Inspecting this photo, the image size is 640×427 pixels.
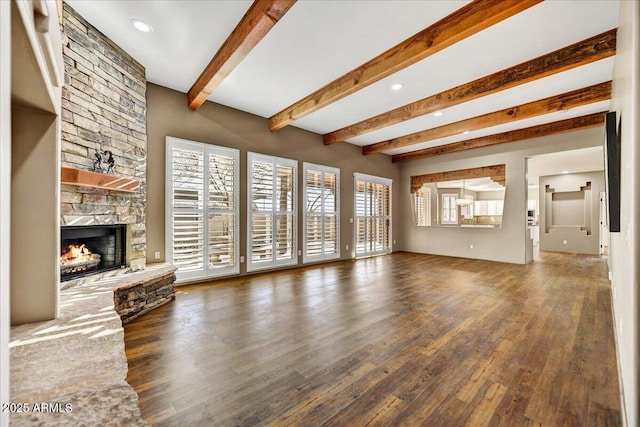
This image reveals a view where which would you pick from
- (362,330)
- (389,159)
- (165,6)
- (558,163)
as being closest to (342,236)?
(389,159)

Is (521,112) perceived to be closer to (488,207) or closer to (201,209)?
(201,209)

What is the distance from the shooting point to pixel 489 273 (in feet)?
16.6

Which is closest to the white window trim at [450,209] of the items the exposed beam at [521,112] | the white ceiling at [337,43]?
the exposed beam at [521,112]

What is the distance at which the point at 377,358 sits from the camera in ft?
6.72

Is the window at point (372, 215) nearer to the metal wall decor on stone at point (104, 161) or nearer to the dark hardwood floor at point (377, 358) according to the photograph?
the dark hardwood floor at point (377, 358)

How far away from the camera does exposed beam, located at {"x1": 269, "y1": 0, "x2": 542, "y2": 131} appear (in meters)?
2.22

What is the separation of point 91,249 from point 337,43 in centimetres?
371

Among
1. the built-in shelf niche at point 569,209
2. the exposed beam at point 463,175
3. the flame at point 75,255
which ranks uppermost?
the exposed beam at point 463,175

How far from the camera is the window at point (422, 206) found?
7998mm

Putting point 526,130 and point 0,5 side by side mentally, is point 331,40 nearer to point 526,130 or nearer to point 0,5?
point 0,5

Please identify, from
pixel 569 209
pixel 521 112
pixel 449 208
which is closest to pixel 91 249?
pixel 521 112

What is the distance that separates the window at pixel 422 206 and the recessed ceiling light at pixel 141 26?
716 cm

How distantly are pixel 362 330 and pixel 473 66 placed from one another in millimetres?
3384

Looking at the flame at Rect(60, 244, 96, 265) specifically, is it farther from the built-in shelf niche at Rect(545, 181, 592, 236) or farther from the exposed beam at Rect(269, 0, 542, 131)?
the built-in shelf niche at Rect(545, 181, 592, 236)
